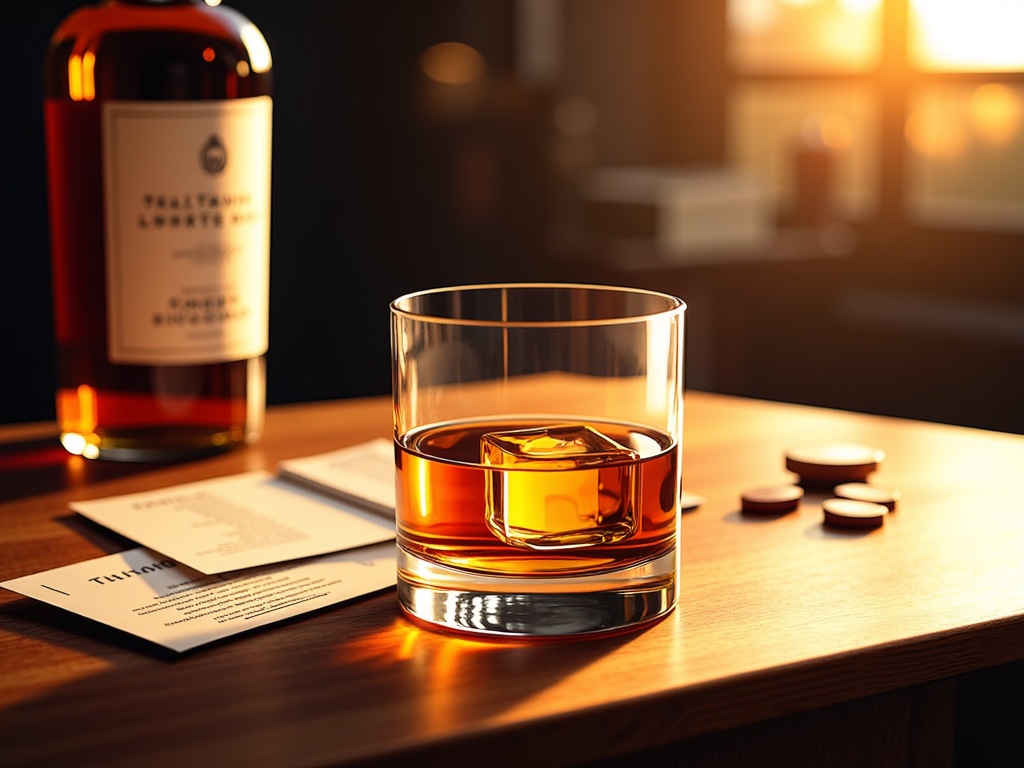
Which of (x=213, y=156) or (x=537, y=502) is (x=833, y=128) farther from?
(x=537, y=502)

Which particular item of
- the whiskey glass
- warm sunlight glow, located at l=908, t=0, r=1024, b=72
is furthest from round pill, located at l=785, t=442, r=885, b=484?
warm sunlight glow, located at l=908, t=0, r=1024, b=72

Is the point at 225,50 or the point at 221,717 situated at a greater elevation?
the point at 225,50

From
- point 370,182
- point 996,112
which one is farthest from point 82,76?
point 996,112

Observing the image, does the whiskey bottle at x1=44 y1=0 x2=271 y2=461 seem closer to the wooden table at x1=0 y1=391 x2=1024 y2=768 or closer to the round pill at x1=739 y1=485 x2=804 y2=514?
the wooden table at x1=0 y1=391 x2=1024 y2=768

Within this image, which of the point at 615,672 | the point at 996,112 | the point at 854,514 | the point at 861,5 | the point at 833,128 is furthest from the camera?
the point at 833,128

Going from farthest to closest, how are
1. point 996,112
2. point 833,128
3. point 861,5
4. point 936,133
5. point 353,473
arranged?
1. point 833,128
2. point 861,5
3. point 936,133
4. point 996,112
5. point 353,473

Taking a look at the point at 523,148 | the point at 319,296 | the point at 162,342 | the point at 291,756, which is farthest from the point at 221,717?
the point at 523,148

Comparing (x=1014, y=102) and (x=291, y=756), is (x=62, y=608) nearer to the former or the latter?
(x=291, y=756)
